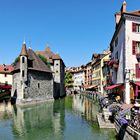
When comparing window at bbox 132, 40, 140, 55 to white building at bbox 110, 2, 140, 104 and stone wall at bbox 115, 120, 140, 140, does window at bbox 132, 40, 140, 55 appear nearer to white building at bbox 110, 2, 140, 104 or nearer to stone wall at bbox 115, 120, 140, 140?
white building at bbox 110, 2, 140, 104

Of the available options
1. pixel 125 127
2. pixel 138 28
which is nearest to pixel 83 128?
pixel 125 127

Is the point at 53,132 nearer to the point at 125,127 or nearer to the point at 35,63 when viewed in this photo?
the point at 125,127

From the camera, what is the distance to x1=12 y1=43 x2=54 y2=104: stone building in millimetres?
46531

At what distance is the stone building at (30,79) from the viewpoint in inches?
1832

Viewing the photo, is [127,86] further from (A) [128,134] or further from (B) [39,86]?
(B) [39,86]

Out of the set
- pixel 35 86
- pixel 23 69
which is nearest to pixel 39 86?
pixel 35 86

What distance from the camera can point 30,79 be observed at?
48.2 metres

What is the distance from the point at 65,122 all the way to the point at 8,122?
19.3ft

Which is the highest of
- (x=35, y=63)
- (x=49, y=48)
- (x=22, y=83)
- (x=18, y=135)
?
(x=49, y=48)

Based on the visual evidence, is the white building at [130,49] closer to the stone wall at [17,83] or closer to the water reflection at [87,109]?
the water reflection at [87,109]

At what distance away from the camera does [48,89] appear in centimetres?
5616

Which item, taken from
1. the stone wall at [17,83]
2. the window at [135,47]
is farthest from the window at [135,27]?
the stone wall at [17,83]

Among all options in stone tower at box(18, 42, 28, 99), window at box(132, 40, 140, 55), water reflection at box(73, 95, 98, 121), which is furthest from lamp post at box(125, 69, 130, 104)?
stone tower at box(18, 42, 28, 99)

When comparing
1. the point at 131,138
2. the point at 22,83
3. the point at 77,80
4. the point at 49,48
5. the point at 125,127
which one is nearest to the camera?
the point at 131,138
